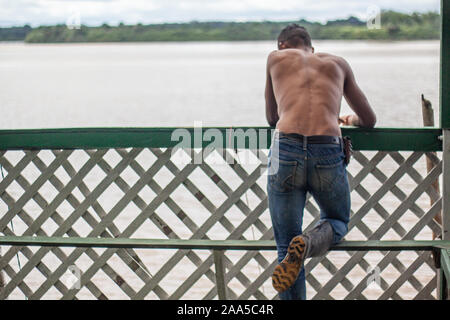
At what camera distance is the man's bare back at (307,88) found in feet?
8.67

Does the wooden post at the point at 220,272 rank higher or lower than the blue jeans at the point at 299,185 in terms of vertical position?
lower

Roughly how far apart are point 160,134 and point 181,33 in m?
48.0

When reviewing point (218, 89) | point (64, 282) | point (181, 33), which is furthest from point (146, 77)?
point (64, 282)

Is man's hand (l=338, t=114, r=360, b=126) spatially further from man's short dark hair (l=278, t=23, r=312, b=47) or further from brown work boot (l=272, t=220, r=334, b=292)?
brown work boot (l=272, t=220, r=334, b=292)

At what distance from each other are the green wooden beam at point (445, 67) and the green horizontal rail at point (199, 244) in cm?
82

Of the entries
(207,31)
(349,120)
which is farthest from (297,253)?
(207,31)

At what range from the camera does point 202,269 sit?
3.51 metres

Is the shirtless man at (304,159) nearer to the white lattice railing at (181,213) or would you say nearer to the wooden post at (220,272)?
the wooden post at (220,272)

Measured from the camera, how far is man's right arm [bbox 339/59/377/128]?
2.80m

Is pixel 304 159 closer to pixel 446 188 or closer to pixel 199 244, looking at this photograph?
pixel 199 244

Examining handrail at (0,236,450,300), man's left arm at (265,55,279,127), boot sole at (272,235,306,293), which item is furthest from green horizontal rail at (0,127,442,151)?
boot sole at (272,235,306,293)

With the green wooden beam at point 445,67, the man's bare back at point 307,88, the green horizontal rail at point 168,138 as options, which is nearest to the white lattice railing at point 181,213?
the green horizontal rail at point 168,138

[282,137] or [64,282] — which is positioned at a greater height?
[282,137]
